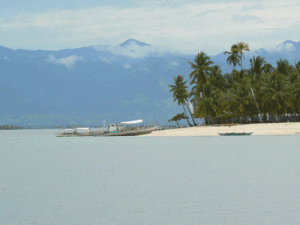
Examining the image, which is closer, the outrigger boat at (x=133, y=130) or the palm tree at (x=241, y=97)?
the palm tree at (x=241, y=97)

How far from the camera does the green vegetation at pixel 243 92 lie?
288 feet

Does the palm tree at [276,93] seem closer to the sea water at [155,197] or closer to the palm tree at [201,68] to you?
the palm tree at [201,68]

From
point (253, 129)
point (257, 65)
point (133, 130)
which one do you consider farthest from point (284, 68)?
point (133, 130)

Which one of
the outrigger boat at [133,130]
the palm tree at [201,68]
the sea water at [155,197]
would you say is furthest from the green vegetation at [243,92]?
the sea water at [155,197]

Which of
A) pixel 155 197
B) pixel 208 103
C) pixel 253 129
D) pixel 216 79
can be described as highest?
pixel 216 79

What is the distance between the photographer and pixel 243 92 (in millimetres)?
92750

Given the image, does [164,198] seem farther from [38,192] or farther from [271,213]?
[38,192]

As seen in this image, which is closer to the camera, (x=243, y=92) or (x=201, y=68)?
(x=243, y=92)

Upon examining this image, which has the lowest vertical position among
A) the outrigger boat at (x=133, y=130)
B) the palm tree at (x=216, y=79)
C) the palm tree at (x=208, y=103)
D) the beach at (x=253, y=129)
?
the beach at (x=253, y=129)

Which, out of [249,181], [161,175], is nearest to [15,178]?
[161,175]

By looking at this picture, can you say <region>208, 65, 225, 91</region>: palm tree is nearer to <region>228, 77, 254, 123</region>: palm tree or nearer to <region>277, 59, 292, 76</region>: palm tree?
<region>228, 77, 254, 123</region>: palm tree

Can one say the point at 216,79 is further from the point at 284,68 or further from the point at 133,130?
the point at 133,130

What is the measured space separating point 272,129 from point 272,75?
543 inches

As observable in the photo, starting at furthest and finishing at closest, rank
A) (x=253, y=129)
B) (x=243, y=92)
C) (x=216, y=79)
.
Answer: (x=216, y=79) < (x=243, y=92) < (x=253, y=129)
